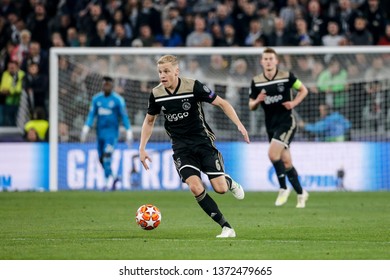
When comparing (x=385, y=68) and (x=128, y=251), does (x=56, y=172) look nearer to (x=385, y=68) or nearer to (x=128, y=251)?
(x=385, y=68)

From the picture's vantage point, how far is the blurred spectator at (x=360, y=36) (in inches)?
992

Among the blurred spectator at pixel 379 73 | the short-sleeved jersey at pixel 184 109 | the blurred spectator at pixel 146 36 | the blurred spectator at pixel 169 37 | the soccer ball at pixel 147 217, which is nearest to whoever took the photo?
the short-sleeved jersey at pixel 184 109

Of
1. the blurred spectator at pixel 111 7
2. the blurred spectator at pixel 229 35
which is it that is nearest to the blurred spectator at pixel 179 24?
the blurred spectator at pixel 229 35

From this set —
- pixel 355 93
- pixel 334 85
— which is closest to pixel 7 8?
pixel 334 85

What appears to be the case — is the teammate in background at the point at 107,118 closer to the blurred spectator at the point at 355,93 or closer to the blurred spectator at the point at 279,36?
the blurred spectator at the point at 279,36

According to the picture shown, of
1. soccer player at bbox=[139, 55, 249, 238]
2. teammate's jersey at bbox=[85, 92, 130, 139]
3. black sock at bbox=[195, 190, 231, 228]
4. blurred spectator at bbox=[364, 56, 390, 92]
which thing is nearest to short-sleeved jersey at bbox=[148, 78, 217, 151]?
soccer player at bbox=[139, 55, 249, 238]

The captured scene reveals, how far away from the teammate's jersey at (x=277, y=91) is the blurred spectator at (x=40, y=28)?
31.7 feet

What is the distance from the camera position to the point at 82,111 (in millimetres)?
24891

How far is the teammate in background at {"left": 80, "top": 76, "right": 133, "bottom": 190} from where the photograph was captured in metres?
23.5

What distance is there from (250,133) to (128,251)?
13094mm

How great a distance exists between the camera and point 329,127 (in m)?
24.0

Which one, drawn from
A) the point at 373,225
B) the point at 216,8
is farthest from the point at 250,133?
the point at 373,225

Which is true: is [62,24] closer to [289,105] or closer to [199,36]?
[199,36]

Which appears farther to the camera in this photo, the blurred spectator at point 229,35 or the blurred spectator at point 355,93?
the blurred spectator at point 229,35
